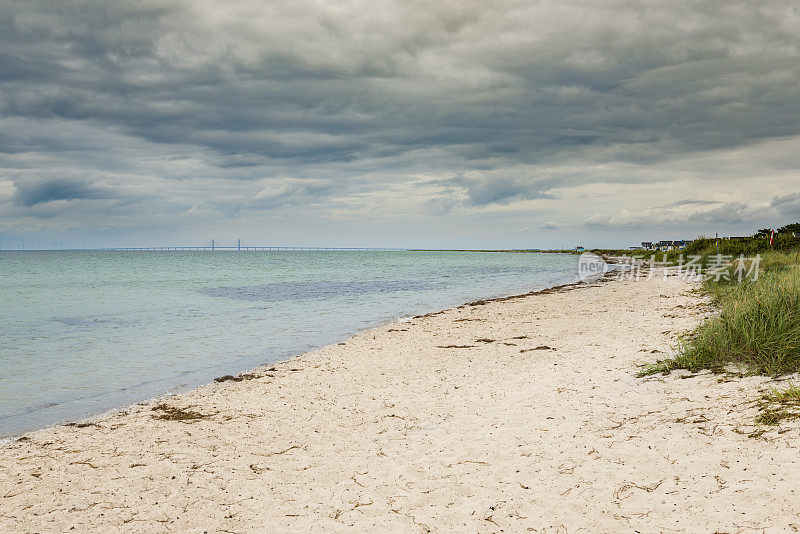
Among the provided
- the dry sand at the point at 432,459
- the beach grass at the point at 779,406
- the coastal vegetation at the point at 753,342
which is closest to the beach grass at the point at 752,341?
the coastal vegetation at the point at 753,342

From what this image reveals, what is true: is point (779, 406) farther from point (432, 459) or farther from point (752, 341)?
point (432, 459)

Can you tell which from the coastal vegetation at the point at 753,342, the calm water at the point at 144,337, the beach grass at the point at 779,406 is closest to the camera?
the beach grass at the point at 779,406

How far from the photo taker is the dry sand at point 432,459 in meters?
4.64

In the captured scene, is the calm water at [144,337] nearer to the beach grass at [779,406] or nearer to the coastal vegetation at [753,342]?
the coastal vegetation at [753,342]

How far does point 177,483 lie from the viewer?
20.0 ft

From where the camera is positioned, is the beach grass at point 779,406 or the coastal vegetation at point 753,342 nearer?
the beach grass at point 779,406

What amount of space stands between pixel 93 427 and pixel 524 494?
8032 millimetres

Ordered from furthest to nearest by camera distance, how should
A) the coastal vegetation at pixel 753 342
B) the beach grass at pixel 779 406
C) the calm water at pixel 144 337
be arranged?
the calm water at pixel 144 337
the coastal vegetation at pixel 753 342
the beach grass at pixel 779 406

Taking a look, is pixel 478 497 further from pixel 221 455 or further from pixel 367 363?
Answer: pixel 367 363

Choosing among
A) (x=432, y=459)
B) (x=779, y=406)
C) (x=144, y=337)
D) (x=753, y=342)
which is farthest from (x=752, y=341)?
(x=144, y=337)

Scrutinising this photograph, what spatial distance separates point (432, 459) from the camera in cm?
623

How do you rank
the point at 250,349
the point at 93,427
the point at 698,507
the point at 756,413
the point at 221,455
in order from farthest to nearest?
the point at 250,349, the point at 93,427, the point at 221,455, the point at 756,413, the point at 698,507

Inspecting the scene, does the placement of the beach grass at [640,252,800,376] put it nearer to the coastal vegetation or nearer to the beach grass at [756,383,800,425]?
the coastal vegetation

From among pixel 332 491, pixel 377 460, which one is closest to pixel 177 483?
pixel 332 491
